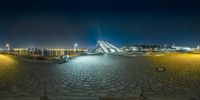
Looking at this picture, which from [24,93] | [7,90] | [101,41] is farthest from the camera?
[101,41]

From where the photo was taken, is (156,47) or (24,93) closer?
(24,93)

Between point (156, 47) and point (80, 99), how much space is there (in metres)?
183

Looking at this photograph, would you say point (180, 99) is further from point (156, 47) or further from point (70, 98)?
point (156, 47)

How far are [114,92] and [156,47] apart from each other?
594ft

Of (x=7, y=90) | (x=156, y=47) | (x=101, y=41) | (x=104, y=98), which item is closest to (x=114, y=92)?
(x=104, y=98)

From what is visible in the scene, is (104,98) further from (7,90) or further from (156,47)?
(156,47)

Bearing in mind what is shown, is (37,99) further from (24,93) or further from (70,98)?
(24,93)

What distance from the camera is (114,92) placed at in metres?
9.56

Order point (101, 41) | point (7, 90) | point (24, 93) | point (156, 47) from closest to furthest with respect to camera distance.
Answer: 1. point (24, 93)
2. point (7, 90)
3. point (101, 41)
4. point (156, 47)

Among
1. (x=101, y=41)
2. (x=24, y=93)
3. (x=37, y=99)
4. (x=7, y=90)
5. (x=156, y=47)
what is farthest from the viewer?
(x=156, y=47)

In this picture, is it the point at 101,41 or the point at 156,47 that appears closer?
the point at 101,41

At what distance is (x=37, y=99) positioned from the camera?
7742mm

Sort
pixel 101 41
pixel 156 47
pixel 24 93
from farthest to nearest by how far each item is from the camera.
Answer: pixel 156 47 → pixel 101 41 → pixel 24 93

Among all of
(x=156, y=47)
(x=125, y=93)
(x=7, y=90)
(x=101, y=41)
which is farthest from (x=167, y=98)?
(x=156, y=47)
